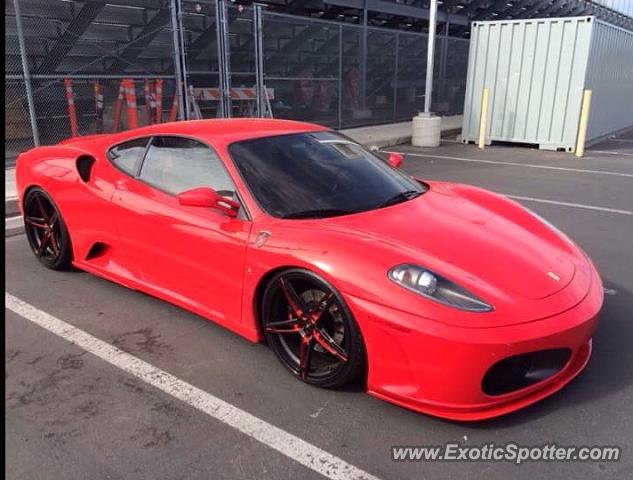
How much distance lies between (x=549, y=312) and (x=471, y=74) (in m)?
11.2

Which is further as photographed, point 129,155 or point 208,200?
point 129,155

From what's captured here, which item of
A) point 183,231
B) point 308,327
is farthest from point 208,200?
point 308,327

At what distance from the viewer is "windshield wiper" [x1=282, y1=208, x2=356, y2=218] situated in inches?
118

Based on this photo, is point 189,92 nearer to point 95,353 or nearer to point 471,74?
point 471,74

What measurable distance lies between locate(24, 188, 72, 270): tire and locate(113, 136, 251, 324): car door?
819 mm

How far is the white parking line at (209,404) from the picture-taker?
228cm

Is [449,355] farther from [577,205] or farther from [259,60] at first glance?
[259,60]

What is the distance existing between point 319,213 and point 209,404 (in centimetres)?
113

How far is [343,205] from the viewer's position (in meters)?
3.13

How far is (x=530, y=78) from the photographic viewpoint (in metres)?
11.6

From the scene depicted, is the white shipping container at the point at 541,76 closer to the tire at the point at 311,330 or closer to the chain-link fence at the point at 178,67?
the chain-link fence at the point at 178,67

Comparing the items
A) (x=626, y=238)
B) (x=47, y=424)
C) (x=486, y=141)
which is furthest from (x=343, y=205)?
(x=486, y=141)

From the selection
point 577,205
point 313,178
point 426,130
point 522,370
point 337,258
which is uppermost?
point 313,178

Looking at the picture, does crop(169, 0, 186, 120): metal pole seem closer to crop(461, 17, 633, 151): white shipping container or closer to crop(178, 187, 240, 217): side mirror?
crop(461, 17, 633, 151): white shipping container
